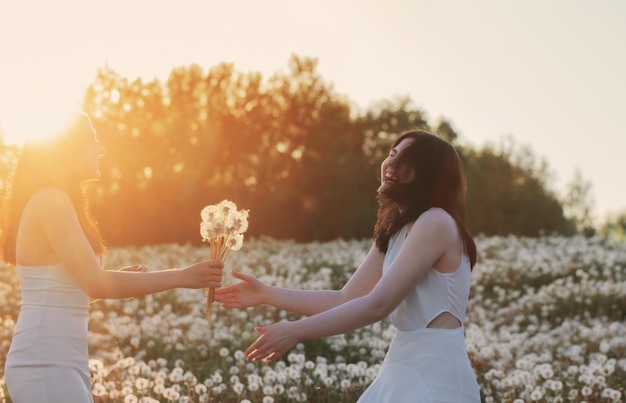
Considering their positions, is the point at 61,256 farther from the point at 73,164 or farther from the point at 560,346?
the point at 560,346

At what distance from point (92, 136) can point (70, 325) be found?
91 cm

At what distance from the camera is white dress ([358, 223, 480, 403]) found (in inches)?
141

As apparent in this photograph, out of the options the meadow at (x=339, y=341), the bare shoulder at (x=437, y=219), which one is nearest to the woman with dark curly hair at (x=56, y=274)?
the bare shoulder at (x=437, y=219)

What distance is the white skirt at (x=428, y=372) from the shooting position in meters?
3.56

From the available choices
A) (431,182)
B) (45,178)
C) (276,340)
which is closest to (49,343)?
(45,178)

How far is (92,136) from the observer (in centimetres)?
396

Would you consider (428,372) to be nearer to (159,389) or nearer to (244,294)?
(244,294)

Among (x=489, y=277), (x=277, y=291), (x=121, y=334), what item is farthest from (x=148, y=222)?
(x=277, y=291)

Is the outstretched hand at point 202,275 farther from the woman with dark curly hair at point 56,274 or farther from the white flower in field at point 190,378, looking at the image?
the white flower in field at point 190,378

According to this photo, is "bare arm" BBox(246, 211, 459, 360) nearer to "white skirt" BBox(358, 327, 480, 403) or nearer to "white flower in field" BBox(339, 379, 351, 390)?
"white skirt" BBox(358, 327, 480, 403)

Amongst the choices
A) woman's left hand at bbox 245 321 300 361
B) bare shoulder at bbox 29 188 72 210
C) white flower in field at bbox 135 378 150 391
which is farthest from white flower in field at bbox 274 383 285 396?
bare shoulder at bbox 29 188 72 210

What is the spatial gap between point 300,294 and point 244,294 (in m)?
0.30

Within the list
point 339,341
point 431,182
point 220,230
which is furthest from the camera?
point 339,341

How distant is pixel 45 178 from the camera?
3.76 m
